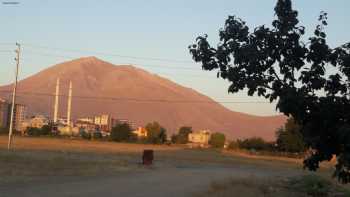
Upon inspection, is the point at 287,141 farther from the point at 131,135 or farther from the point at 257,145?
the point at 131,135

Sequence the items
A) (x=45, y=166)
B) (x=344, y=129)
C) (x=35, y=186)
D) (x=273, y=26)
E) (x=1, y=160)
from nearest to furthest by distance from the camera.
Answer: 1. (x=344, y=129)
2. (x=273, y=26)
3. (x=35, y=186)
4. (x=45, y=166)
5. (x=1, y=160)

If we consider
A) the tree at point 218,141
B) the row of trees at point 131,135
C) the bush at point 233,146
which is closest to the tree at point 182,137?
the tree at point 218,141

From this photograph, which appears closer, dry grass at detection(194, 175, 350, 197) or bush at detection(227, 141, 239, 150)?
dry grass at detection(194, 175, 350, 197)

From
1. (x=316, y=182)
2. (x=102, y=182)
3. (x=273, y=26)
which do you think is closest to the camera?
(x=273, y=26)

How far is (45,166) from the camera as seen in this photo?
117 ft

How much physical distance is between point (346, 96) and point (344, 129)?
175cm

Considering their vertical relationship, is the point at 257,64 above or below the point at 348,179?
above

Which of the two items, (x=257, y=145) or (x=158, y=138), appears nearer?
(x=257, y=145)

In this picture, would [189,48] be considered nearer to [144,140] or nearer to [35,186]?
[35,186]

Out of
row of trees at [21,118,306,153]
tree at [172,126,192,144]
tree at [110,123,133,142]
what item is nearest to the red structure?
row of trees at [21,118,306,153]

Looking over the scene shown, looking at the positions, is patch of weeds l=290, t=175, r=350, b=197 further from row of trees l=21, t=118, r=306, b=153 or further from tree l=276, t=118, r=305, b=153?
row of trees l=21, t=118, r=306, b=153

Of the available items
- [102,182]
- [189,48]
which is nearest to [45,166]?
[102,182]

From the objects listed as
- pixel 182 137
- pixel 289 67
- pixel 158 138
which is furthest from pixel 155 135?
pixel 289 67

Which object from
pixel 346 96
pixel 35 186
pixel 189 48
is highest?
pixel 189 48
